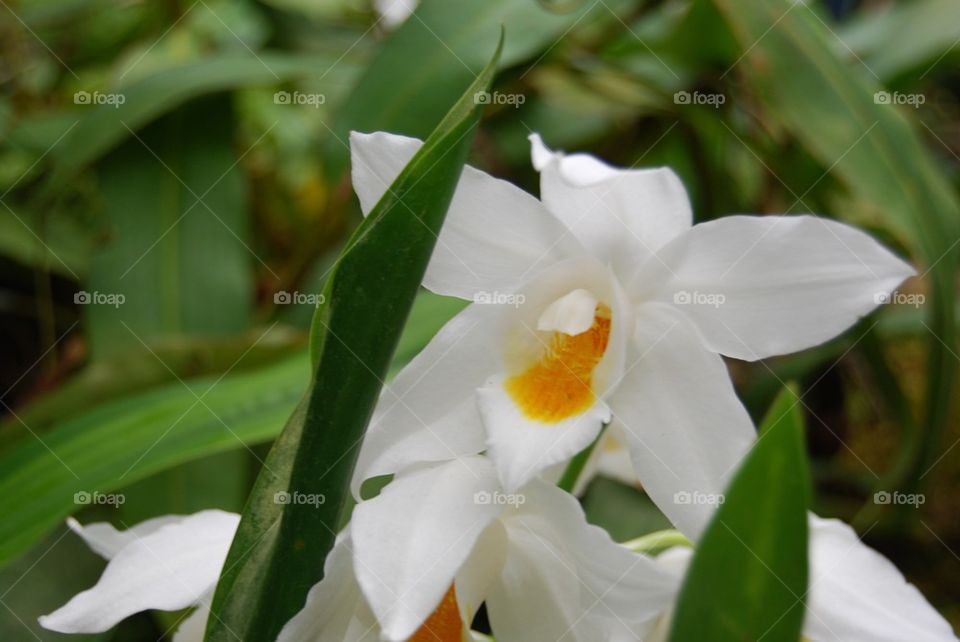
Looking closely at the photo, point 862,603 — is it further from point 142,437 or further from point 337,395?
point 142,437

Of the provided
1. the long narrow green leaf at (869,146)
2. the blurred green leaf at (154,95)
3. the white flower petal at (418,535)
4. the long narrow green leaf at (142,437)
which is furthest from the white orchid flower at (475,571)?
the blurred green leaf at (154,95)

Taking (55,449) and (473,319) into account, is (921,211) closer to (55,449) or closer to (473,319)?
(473,319)

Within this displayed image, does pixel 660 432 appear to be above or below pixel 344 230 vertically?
below

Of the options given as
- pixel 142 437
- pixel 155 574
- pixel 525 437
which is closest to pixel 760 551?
pixel 525 437

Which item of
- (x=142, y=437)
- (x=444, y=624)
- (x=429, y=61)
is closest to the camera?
(x=444, y=624)

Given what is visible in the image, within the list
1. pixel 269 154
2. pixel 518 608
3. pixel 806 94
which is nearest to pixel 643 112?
pixel 806 94

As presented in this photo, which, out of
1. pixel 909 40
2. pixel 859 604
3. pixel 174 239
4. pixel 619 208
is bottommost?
pixel 859 604

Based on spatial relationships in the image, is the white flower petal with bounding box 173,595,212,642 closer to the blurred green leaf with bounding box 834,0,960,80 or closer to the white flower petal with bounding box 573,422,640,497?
the white flower petal with bounding box 573,422,640,497

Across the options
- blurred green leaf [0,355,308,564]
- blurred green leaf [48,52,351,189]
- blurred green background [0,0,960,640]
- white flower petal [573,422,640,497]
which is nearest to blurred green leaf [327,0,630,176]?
blurred green background [0,0,960,640]
